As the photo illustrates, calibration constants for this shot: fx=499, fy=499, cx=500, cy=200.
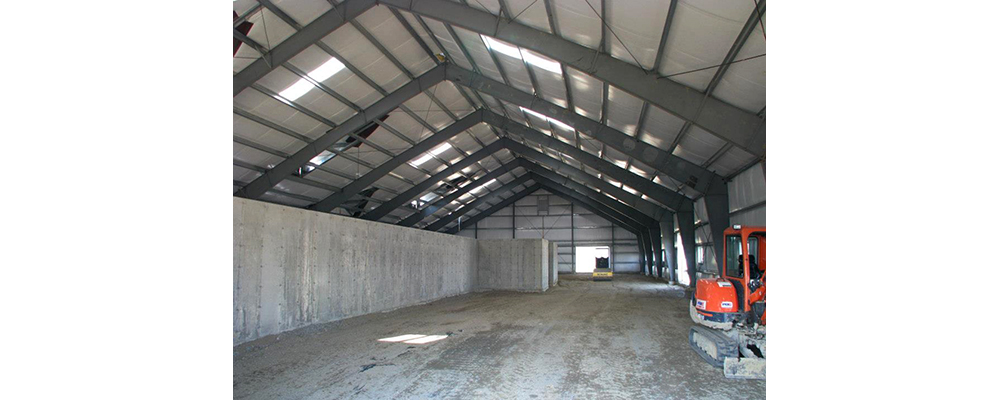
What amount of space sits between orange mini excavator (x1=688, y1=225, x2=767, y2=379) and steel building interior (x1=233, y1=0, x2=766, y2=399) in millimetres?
310

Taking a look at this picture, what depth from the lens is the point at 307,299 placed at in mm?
12289

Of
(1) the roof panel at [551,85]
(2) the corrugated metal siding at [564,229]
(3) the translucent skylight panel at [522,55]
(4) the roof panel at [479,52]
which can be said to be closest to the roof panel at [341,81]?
(4) the roof panel at [479,52]

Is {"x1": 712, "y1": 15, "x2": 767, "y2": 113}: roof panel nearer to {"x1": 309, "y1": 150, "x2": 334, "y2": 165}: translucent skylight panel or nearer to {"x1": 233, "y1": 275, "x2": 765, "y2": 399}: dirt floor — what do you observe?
{"x1": 233, "y1": 275, "x2": 765, "y2": 399}: dirt floor

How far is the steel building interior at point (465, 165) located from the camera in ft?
25.8

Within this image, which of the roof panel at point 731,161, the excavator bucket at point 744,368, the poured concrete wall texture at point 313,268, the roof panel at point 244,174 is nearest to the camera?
the excavator bucket at point 744,368

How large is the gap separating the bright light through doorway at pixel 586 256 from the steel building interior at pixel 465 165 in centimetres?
1678

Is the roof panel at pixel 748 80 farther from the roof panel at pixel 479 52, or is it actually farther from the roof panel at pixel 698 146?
the roof panel at pixel 479 52

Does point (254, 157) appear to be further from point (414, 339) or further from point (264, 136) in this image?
point (414, 339)

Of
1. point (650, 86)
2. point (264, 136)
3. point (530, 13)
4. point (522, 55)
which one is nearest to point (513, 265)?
Result: point (264, 136)

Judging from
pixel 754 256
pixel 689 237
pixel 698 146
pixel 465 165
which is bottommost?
pixel 689 237

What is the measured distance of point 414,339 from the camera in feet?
34.2

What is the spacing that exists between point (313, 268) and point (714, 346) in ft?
30.9
